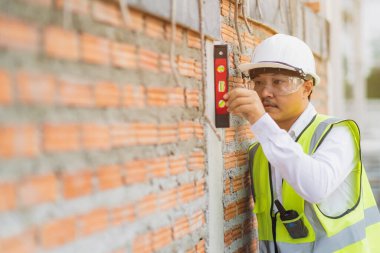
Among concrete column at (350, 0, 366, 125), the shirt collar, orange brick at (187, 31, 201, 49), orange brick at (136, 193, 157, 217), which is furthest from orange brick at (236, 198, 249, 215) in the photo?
concrete column at (350, 0, 366, 125)

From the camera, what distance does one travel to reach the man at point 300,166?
113 inches

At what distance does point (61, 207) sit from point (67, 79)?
39 centimetres

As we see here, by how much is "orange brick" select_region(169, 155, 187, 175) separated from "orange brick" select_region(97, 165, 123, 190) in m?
0.47

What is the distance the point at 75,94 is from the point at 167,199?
820 mm

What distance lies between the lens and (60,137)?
5.70ft

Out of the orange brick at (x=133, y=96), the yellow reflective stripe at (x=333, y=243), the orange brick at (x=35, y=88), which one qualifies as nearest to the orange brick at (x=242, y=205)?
the yellow reflective stripe at (x=333, y=243)

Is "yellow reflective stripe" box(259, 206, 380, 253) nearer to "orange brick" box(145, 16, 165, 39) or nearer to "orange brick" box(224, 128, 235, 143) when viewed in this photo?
"orange brick" box(224, 128, 235, 143)

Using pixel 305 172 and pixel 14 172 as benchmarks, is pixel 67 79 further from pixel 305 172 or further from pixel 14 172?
pixel 305 172

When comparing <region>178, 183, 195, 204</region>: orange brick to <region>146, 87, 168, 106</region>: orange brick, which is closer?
<region>146, 87, 168, 106</region>: orange brick

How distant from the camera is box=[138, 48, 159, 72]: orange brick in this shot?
224 centimetres

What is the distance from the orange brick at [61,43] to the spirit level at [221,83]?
4.31 ft

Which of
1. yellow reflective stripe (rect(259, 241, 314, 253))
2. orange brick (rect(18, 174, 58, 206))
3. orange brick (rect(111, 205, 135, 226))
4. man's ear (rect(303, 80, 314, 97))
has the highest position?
man's ear (rect(303, 80, 314, 97))

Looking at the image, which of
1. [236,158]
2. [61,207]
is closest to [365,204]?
[236,158]

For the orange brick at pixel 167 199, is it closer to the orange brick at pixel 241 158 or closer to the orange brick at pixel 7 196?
the orange brick at pixel 7 196
